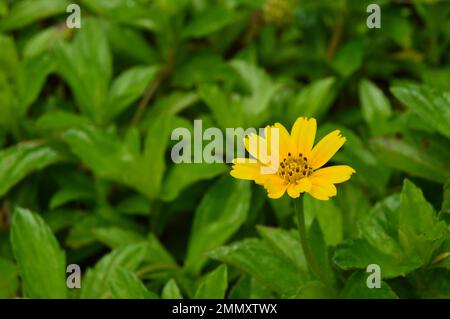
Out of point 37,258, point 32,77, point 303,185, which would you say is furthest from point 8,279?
point 303,185

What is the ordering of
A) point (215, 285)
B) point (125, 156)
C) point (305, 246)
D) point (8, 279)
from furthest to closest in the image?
point (125, 156), point (8, 279), point (215, 285), point (305, 246)

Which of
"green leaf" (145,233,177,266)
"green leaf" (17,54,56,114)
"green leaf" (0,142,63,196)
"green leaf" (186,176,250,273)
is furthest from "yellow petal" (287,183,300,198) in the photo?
"green leaf" (17,54,56,114)

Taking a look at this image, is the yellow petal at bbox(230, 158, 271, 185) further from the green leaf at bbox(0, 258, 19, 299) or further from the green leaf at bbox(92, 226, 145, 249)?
the green leaf at bbox(0, 258, 19, 299)

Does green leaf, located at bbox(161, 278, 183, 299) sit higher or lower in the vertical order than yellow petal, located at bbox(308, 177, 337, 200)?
lower

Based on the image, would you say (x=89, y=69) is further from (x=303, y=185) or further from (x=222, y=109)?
(x=303, y=185)

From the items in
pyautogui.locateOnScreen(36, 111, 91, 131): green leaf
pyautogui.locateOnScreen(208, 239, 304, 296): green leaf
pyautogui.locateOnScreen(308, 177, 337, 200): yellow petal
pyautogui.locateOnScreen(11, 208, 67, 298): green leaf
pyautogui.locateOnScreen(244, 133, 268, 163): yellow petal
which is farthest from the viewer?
pyautogui.locateOnScreen(36, 111, 91, 131): green leaf

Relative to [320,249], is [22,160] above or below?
above

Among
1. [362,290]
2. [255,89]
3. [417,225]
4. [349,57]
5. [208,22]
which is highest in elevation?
[208,22]

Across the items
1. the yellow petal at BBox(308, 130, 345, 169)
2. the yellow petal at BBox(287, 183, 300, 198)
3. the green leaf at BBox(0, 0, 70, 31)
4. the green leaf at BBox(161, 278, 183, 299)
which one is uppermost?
the green leaf at BBox(0, 0, 70, 31)
